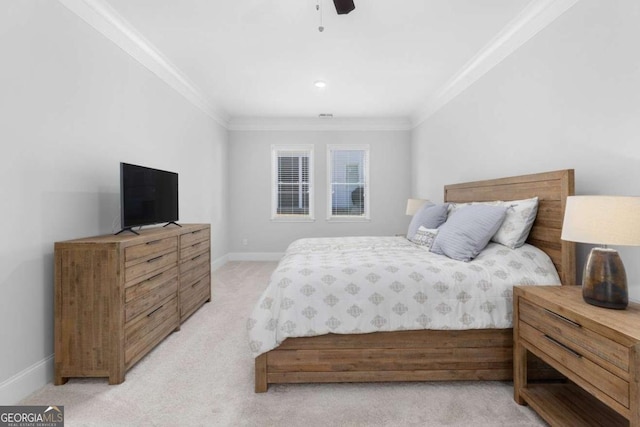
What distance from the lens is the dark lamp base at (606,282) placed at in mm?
1386

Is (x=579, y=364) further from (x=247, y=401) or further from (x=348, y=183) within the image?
(x=348, y=183)

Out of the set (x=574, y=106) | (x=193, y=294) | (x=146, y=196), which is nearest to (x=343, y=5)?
(x=574, y=106)

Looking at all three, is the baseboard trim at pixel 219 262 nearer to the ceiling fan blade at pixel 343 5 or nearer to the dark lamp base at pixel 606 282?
the ceiling fan blade at pixel 343 5

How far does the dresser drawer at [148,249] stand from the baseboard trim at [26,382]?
79 cm

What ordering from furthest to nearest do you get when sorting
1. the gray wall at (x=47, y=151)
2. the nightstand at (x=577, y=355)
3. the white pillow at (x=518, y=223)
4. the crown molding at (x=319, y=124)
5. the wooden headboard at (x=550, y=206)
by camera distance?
the crown molding at (x=319, y=124) < the white pillow at (x=518, y=223) < the wooden headboard at (x=550, y=206) < the gray wall at (x=47, y=151) < the nightstand at (x=577, y=355)

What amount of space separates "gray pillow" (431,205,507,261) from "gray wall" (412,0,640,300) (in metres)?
0.53

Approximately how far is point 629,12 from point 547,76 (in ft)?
2.01

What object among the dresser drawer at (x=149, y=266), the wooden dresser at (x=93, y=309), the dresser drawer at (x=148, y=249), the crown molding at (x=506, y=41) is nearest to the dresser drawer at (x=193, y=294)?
the dresser drawer at (x=149, y=266)

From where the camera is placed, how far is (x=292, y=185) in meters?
5.79

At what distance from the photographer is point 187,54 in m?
3.16

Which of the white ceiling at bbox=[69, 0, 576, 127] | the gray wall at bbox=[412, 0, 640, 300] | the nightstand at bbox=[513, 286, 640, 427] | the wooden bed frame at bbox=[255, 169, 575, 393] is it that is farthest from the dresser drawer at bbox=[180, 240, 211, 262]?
the gray wall at bbox=[412, 0, 640, 300]

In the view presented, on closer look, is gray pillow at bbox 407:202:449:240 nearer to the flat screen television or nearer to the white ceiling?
the white ceiling

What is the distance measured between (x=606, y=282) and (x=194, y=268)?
3121 millimetres

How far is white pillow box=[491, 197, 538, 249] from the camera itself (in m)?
2.19
